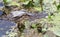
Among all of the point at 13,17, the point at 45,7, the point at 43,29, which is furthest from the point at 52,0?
the point at 43,29

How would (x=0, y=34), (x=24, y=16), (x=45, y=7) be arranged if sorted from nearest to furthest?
1. (x=0, y=34)
2. (x=24, y=16)
3. (x=45, y=7)

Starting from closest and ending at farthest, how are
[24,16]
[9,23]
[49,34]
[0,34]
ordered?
[49,34] < [0,34] < [9,23] < [24,16]

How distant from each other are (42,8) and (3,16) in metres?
0.49

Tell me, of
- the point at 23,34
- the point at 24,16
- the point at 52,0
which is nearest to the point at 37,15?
the point at 24,16

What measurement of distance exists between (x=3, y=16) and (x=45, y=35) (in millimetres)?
722

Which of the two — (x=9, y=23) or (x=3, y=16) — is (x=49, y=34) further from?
(x=3, y=16)

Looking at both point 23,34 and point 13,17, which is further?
point 13,17

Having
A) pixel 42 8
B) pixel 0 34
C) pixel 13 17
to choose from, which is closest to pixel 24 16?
pixel 13 17

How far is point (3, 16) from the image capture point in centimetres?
245

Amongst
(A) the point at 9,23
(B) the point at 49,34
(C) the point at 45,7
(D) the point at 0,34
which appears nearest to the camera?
(B) the point at 49,34

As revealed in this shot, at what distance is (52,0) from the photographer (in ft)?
8.91

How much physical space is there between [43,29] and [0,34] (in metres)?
0.40

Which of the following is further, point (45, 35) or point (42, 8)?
point (42, 8)

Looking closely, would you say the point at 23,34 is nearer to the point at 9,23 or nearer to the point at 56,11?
the point at 9,23
